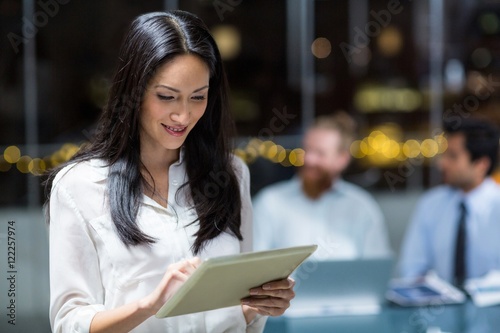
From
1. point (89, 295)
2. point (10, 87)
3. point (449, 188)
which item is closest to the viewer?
point (89, 295)

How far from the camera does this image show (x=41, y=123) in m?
4.91

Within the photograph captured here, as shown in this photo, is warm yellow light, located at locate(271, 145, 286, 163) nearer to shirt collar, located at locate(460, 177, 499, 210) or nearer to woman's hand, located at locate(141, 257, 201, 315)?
shirt collar, located at locate(460, 177, 499, 210)

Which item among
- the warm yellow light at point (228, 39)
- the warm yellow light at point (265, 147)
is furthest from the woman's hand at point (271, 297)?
the warm yellow light at point (228, 39)

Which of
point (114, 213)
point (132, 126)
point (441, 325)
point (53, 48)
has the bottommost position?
point (441, 325)

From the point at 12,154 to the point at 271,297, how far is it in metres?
3.45

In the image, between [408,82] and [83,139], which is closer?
[83,139]

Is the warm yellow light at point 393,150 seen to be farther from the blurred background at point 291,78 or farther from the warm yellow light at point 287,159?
the warm yellow light at point 287,159

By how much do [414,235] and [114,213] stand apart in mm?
2527

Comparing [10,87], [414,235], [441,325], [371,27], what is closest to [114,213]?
[441,325]

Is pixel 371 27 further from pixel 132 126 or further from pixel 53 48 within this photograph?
pixel 132 126

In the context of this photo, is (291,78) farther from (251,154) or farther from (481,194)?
(481,194)

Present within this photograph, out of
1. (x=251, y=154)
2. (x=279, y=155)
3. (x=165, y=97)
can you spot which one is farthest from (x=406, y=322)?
(x=279, y=155)

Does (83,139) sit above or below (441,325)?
above

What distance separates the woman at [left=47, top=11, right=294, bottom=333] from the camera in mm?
1636
